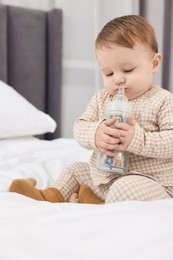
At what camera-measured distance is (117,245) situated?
19.8 inches

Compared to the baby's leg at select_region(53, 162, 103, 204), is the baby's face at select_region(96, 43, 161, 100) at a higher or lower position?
higher

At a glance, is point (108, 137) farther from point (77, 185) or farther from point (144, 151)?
point (77, 185)

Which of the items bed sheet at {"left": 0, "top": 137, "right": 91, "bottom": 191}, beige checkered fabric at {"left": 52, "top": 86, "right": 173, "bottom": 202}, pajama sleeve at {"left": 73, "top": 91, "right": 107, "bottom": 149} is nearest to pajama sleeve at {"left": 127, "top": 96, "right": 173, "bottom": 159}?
beige checkered fabric at {"left": 52, "top": 86, "right": 173, "bottom": 202}

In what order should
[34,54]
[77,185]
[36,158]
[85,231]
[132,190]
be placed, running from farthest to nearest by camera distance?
[34,54] → [36,158] → [77,185] → [132,190] → [85,231]

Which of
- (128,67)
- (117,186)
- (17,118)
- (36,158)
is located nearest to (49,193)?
A: (117,186)

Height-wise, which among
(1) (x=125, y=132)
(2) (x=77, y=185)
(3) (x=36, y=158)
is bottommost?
(3) (x=36, y=158)

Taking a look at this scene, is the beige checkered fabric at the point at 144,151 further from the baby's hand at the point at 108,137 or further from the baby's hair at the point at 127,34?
the baby's hair at the point at 127,34

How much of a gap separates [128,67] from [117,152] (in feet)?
0.74

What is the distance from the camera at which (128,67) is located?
38.4 inches

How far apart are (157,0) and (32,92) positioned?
1.02 metres

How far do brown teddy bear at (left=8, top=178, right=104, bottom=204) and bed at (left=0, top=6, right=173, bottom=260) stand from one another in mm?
113

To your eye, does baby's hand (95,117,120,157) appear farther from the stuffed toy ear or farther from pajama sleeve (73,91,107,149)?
the stuffed toy ear

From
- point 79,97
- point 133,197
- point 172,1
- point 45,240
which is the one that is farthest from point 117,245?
point 172,1

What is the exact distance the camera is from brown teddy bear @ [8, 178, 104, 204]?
93cm
